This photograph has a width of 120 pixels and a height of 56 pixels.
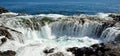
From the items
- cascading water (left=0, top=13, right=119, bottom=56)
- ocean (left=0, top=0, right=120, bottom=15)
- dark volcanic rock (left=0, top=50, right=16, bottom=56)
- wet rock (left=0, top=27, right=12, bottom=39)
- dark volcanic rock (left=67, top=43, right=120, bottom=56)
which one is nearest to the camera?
dark volcanic rock (left=67, top=43, right=120, bottom=56)

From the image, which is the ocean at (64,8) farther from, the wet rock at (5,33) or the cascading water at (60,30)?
the wet rock at (5,33)

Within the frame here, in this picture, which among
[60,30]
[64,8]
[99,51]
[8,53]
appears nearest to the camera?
[99,51]

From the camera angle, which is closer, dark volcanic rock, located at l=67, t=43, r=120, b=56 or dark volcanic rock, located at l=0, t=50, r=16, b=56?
dark volcanic rock, located at l=67, t=43, r=120, b=56

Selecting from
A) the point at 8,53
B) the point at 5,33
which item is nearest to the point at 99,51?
the point at 8,53

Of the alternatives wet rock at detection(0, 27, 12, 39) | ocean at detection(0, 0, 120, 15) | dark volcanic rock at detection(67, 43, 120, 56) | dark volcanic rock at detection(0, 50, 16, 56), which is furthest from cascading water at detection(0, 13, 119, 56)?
ocean at detection(0, 0, 120, 15)

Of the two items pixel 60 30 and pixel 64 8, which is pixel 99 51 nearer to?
pixel 60 30

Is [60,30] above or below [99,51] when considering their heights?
below

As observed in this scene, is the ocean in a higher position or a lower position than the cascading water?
lower

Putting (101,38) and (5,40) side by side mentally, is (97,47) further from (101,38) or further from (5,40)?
(5,40)

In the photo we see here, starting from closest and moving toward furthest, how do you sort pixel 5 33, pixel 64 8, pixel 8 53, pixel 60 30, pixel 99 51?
pixel 99 51 < pixel 8 53 < pixel 5 33 < pixel 60 30 < pixel 64 8

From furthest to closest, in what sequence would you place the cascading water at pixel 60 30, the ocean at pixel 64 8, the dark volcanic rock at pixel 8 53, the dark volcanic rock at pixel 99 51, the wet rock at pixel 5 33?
the ocean at pixel 64 8 → the cascading water at pixel 60 30 → the wet rock at pixel 5 33 → the dark volcanic rock at pixel 8 53 → the dark volcanic rock at pixel 99 51

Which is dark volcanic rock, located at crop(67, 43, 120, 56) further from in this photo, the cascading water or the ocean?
the ocean

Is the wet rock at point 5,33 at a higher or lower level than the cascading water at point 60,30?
higher

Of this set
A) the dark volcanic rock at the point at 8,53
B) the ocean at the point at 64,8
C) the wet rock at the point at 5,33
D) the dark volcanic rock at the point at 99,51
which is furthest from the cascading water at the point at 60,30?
the ocean at the point at 64,8
